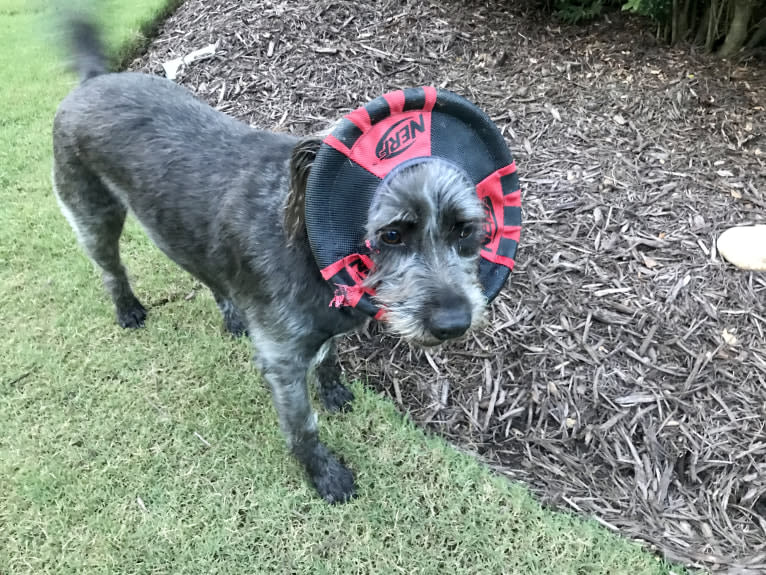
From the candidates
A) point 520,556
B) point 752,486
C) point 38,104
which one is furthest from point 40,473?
point 38,104

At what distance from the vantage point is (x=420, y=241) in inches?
98.9

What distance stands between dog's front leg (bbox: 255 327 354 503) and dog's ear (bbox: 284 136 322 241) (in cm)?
65

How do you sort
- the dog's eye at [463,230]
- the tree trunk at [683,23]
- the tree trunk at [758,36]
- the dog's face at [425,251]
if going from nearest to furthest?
the dog's face at [425,251] < the dog's eye at [463,230] < the tree trunk at [758,36] < the tree trunk at [683,23]

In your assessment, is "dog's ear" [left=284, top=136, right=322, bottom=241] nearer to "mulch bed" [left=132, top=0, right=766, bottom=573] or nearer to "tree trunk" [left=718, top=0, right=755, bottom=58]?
"mulch bed" [left=132, top=0, right=766, bottom=573]

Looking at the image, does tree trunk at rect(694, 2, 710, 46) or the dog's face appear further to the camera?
tree trunk at rect(694, 2, 710, 46)

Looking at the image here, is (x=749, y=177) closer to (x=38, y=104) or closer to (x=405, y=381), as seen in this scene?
(x=405, y=381)

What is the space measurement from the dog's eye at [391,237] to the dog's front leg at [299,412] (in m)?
0.79

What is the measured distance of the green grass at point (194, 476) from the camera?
3.17 meters

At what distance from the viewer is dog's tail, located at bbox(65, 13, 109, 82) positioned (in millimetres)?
3797

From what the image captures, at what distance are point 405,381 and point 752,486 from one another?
2.14 meters

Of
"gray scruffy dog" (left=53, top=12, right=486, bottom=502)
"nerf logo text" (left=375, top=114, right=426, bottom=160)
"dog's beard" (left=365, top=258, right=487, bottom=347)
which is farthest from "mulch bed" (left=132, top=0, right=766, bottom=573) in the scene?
"nerf logo text" (left=375, top=114, right=426, bottom=160)

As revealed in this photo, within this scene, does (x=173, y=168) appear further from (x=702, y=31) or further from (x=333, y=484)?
(x=702, y=31)

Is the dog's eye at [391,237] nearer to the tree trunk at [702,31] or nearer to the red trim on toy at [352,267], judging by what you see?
the red trim on toy at [352,267]

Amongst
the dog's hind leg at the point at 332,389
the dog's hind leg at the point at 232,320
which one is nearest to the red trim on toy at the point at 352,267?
the dog's hind leg at the point at 332,389
